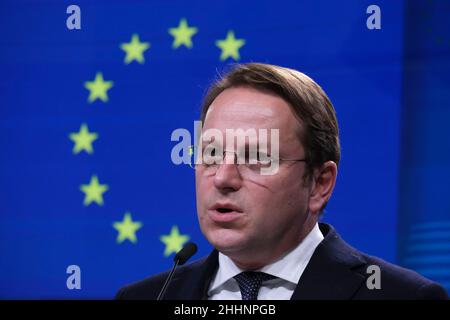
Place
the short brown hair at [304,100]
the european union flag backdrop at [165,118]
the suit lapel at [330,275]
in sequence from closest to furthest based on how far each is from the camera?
1. the suit lapel at [330,275]
2. the short brown hair at [304,100]
3. the european union flag backdrop at [165,118]

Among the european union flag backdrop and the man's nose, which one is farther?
the european union flag backdrop

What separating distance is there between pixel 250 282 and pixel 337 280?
8.7 inches

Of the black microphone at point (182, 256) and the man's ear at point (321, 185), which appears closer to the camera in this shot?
the black microphone at point (182, 256)

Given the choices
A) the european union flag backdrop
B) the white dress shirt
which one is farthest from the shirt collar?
the european union flag backdrop

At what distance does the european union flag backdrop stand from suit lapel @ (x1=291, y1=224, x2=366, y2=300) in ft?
2.09

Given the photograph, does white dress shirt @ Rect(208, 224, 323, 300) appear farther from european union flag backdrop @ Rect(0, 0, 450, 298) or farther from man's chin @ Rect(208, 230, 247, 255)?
european union flag backdrop @ Rect(0, 0, 450, 298)

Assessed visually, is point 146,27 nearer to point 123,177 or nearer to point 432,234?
point 123,177

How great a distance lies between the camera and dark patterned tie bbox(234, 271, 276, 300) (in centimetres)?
179

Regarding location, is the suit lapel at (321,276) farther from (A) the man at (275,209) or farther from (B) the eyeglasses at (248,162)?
(B) the eyeglasses at (248,162)

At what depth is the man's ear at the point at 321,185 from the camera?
1.92 meters

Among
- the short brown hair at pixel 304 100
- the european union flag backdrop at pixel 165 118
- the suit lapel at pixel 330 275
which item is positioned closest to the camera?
the suit lapel at pixel 330 275

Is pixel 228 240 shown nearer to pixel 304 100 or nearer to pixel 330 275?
pixel 330 275

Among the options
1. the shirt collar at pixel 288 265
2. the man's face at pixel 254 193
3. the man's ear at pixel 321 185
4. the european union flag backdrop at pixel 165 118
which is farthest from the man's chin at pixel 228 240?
the european union flag backdrop at pixel 165 118

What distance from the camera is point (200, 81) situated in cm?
265
